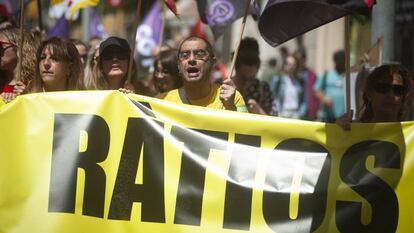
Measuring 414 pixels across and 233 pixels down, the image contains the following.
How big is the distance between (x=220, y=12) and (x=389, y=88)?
2.77 metres

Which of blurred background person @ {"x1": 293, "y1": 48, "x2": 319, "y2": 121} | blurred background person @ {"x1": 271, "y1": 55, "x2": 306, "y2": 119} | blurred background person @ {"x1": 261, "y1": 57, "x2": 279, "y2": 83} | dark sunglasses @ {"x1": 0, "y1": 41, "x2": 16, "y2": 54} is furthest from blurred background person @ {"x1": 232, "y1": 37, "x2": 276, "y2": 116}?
blurred background person @ {"x1": 261, "y1": 57, "x2": 279, "y2": 83}

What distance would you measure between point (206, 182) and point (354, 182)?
2.88 feet

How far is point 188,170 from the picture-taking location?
5719mm

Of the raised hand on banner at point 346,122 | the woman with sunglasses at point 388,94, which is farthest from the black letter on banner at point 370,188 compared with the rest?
the woman with sunglasses at point 388,94

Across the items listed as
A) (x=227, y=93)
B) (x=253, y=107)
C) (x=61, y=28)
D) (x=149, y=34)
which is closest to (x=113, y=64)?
(x=227, y=93)

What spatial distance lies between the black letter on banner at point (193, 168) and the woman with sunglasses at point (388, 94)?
47.7 inches

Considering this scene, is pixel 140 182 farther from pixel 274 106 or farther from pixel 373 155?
pixel 274 106

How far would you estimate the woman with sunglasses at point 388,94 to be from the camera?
6.32m

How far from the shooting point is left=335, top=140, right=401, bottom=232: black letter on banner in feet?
18.3

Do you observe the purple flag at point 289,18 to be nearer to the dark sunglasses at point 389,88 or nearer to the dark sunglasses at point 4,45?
the dark sunglasses at point 389,88

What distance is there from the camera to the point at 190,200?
223 inches

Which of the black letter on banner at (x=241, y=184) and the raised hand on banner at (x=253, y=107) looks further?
the raised hand on banner at (x=253, y=107)

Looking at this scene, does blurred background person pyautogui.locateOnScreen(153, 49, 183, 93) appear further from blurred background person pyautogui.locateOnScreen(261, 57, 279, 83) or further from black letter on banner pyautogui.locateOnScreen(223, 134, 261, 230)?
blurred background person pyautogui.locateOnScreen(261, 57, 279, 83)

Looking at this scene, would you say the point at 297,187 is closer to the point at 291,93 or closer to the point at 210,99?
the point at 210,99
